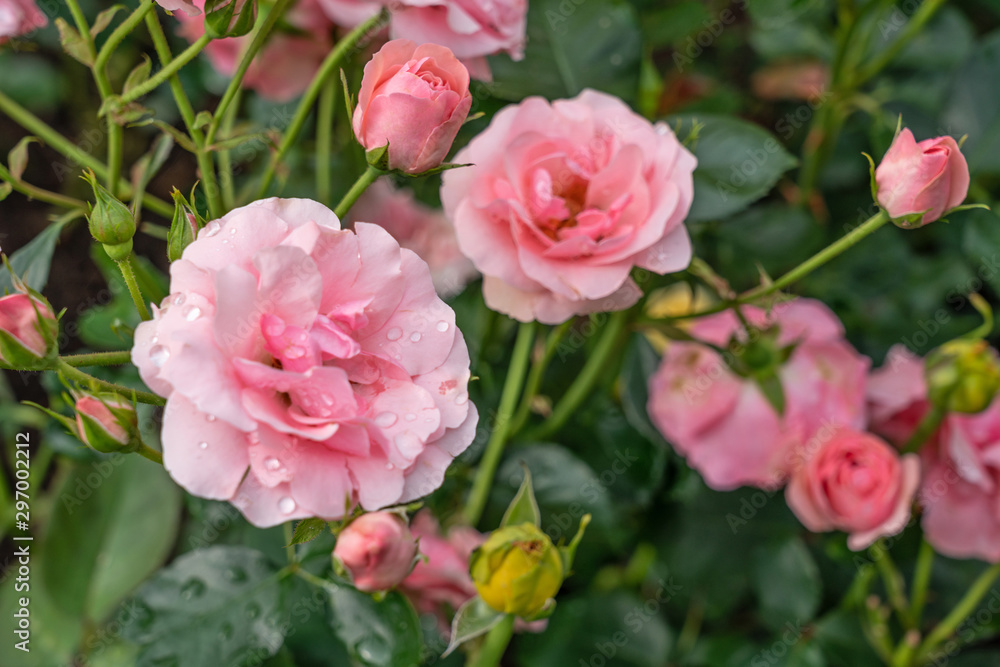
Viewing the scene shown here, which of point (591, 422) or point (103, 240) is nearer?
point (103, 240)

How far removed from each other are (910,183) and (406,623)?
1.65 ft

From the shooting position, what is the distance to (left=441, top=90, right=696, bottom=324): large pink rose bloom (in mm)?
618

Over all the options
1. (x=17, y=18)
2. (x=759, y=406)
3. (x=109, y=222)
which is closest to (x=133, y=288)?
(x=109, y=222)

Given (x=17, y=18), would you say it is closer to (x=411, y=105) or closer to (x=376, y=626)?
(x=411, y=105)

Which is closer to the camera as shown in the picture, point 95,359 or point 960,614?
point 95,359

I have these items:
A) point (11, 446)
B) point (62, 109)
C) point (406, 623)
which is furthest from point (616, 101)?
point (62, 109)

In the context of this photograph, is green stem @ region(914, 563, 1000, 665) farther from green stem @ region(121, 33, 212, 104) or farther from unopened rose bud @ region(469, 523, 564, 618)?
green stem @ region(121, 33, 212, 104)

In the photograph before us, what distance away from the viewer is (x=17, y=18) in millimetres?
604

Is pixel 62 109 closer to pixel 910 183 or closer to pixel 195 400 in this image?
pixel 195 400

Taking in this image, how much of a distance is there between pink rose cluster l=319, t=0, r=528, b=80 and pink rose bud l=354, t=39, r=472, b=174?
0.41ft

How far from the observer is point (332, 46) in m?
0.88

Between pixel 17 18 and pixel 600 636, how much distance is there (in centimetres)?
93

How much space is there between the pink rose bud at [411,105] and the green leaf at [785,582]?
760mm

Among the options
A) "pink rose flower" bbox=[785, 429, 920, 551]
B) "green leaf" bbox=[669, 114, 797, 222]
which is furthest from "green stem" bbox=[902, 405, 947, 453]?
"green leaf" bbox=[669, 114, 797, 222]
